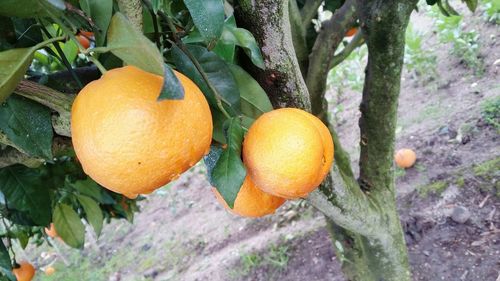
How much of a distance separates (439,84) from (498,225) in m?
1.68

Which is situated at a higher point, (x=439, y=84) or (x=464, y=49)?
(x=464, y=49)

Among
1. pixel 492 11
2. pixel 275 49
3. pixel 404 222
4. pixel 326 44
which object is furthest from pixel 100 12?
pixel 492 11

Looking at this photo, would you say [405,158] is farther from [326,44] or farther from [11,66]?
[11,66]

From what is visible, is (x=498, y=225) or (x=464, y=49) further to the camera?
(x=464, y=49)

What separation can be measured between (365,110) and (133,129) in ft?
3.38

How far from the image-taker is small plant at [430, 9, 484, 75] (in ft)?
10.4


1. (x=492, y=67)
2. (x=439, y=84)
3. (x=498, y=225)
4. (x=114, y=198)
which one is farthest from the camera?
(x=439, y=84)

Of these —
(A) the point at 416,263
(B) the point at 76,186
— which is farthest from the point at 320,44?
(A) the point at 416,263

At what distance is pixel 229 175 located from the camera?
1.88 ft

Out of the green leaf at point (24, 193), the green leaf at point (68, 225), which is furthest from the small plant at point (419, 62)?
the green leaf at point (24, 193)

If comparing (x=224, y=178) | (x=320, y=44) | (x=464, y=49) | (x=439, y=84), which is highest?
(x=224, y=178)

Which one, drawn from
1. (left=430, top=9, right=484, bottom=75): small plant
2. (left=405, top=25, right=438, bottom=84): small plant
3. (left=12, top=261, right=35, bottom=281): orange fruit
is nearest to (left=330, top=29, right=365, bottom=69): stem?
(left=12, top=261, right=35, bottom=281): orange fruit

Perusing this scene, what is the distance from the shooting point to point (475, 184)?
6.91 feet

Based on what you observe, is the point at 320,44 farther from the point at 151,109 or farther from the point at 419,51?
the point at 419,51
